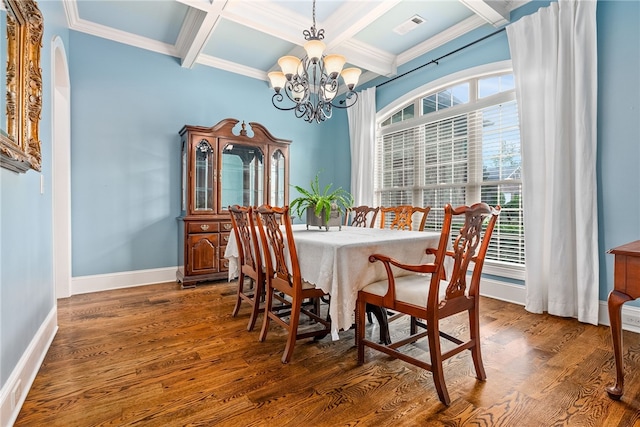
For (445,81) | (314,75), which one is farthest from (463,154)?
(314,75)

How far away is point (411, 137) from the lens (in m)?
4.23

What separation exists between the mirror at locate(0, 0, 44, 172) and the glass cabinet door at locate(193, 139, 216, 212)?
199 cm

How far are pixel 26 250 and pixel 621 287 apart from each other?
3.04 meters

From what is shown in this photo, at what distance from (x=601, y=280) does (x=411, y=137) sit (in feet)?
8.23

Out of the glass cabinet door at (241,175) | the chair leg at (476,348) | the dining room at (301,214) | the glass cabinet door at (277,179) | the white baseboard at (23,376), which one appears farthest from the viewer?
the glass cabinet door at (277,179)

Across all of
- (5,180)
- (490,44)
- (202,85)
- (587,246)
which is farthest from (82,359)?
(490,44)

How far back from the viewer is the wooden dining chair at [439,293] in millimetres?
1524

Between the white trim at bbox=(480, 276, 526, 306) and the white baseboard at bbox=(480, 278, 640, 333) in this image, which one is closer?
the white baseboard at bbox=(480, 278, 640, 333)

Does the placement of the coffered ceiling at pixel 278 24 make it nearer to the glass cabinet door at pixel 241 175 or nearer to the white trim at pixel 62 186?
the white trim at pixel 62 186

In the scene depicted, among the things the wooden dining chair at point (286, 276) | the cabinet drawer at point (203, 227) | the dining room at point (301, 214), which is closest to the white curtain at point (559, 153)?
the dining room at point (301, 214)

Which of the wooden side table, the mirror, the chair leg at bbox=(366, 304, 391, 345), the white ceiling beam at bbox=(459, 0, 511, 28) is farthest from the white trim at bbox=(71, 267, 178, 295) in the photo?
the white ceiling beam at bbox=(459, 0, 511, 28)

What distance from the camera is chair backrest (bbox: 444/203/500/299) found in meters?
1.50

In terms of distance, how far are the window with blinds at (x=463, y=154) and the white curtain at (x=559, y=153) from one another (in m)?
0.28

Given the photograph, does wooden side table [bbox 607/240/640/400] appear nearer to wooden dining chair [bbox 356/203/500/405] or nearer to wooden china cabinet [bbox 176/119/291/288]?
wooden dining chair [bbox 356/203/500/405]
